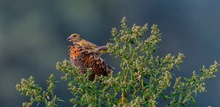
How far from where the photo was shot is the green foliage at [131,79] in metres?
2.04

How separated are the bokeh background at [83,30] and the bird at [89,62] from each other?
33.4 ft

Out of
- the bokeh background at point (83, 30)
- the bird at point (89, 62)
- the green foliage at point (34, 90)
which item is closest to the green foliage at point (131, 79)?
the green foliage at point (34, 90)

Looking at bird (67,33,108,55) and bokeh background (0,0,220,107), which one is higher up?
bokeh background (0,0,220,107)

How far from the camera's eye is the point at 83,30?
1445 cm

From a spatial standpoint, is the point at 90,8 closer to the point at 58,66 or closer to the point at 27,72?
the point at 27,72

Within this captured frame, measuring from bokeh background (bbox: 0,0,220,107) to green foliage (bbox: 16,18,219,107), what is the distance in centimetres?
1040

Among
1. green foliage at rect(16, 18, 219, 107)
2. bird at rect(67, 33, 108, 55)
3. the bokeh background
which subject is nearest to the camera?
green foliage at rect(16, 18, 219, 107)

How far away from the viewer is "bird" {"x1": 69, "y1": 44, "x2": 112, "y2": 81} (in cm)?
225

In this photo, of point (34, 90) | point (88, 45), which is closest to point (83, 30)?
point (88, 45)

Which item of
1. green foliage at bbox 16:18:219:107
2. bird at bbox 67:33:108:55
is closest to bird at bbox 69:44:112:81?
bird at bbox 67:33:108:55

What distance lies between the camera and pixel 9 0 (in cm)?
1683

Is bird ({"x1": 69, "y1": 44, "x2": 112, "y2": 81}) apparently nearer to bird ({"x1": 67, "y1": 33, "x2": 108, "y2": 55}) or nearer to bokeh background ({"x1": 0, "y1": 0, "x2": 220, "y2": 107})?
bird ({"x1": 67, "y1": 33, "x2": 108, "y2": 55})

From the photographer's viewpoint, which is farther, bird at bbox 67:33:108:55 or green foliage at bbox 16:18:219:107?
bird at bbox 67:33:108:55

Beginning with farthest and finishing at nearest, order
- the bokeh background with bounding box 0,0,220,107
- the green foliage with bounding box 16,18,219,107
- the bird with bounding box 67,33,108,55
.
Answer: the bokeh background with bounding box 0,0,220,107 < the bird with bounding box 67,33,108,55 < the green foliage with bounding box 16,18,219,107
